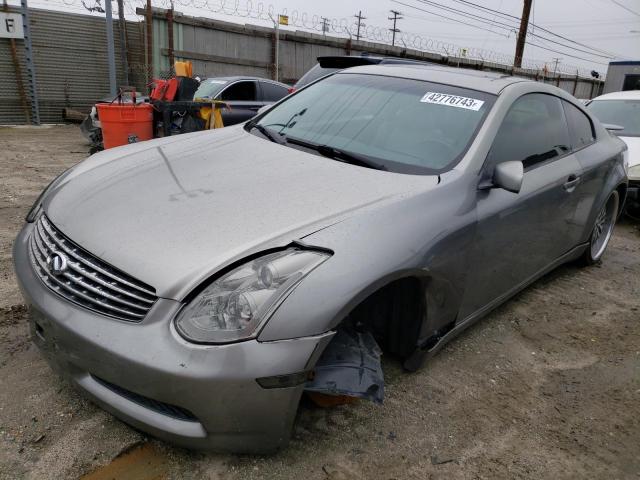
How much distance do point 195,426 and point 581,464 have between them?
1.67 m

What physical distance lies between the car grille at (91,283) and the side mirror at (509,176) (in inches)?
A: 68.9

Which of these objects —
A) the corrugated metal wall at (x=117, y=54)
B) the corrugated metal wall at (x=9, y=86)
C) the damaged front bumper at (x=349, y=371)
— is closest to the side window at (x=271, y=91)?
the corrugated metal wall at (x=117, y=54)

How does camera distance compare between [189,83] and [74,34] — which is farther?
[74,34]

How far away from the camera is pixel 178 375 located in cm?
164

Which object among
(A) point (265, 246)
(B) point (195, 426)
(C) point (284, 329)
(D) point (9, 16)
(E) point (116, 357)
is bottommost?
(B) point (195, 426)

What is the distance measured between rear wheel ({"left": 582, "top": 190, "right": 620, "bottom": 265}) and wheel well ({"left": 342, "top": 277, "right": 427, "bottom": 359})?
8.45 feet

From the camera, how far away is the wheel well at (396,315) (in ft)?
7.38

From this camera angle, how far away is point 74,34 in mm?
12602

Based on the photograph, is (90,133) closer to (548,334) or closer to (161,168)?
(161,168)

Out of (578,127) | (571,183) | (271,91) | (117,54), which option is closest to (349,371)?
(571,183)

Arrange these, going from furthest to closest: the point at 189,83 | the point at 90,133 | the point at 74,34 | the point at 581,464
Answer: the point at 74,34 < the point at 90,133 < the point at 189,83 < the point at 581,464

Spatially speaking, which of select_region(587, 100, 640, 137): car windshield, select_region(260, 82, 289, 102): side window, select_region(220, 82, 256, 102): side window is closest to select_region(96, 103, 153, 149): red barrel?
select_region(220, 82, 256, 102): side window

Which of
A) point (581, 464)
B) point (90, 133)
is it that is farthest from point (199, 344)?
point (90, 133)

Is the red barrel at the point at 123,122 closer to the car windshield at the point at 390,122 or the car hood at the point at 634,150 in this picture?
the car windshield at the point at 390,122
